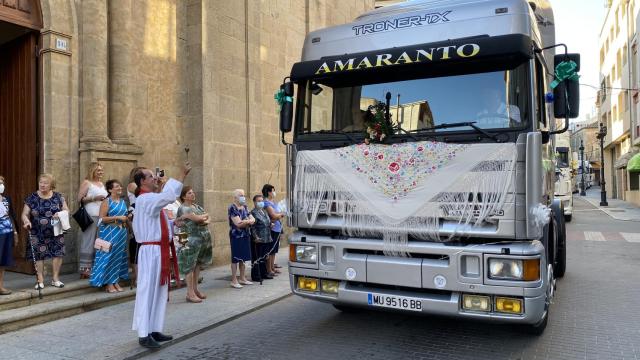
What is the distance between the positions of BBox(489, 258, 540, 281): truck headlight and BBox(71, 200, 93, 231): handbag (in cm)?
577

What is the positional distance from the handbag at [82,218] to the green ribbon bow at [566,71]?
6.46 metres

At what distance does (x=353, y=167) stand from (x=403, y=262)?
107 cm

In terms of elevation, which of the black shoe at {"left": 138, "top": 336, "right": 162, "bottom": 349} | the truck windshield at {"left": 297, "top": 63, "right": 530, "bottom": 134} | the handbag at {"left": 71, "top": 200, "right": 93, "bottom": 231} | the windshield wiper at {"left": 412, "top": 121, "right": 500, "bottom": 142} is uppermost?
the truck windshield at {"left": 297, "top": 63, "right": 530, "bottom": 134}

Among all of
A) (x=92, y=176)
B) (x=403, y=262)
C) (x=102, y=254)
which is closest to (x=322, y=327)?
(x=403, y=262)

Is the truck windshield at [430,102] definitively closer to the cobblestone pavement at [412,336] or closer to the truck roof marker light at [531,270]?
the truck roof marker light at [531,270]

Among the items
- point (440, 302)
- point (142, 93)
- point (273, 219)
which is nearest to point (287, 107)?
point (440, 302)

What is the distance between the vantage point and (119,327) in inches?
231

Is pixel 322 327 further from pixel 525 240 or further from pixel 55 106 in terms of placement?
pixel 55 106

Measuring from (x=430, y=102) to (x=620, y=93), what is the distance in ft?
120

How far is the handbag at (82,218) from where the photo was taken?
7.17 meters

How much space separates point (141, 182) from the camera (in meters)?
5.13

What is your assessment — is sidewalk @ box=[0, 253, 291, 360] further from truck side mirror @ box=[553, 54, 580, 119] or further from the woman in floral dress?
truck side mirror @ box=[553, 54, 580, 119]

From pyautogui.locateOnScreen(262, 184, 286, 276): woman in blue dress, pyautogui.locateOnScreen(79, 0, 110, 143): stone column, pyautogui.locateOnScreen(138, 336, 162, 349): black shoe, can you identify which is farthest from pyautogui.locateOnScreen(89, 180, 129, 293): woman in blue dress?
pyautogui.locateOnScreen(262, 184, 286, 276): woman in blue dress

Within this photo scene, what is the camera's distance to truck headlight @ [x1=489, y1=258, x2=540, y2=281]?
4133 mm
